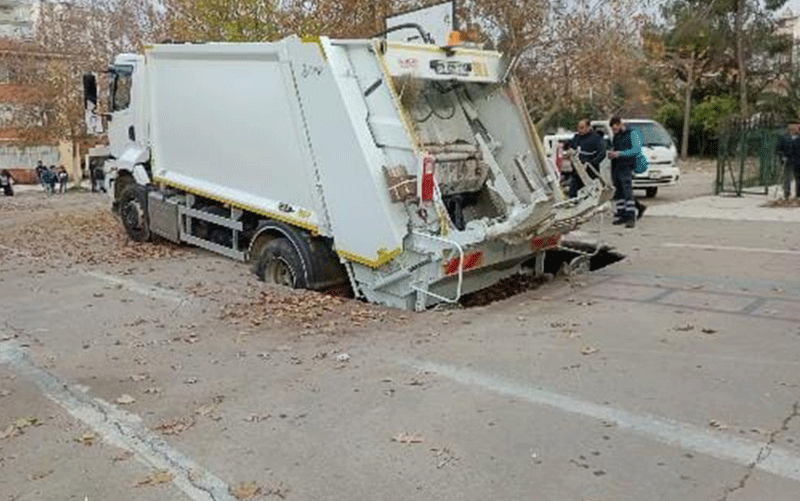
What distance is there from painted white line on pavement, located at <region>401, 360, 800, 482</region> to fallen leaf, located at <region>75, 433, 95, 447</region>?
2214mm

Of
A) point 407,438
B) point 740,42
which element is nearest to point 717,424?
point 407,438

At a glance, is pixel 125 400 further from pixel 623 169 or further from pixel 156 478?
pixel 623 169

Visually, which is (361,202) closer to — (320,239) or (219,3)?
(320,239)

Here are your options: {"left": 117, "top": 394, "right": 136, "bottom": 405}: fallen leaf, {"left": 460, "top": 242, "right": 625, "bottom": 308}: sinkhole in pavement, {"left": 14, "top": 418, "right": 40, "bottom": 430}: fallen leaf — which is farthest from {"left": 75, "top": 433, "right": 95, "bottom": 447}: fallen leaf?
{"left": 460, "top": 242, "right": 625, "bottom": 308}: sinkhole in pavement

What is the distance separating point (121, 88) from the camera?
11547mm

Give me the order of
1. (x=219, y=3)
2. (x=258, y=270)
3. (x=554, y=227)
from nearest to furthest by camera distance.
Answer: (x=554, y=227)
(x=258, y=270)
(x=219, y=3)

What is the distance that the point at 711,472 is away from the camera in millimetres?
3926

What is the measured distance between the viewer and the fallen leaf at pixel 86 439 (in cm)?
453

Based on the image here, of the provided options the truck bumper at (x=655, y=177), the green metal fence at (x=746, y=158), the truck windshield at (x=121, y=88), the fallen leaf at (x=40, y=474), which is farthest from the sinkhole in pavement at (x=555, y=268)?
the green metal fence at (x=746, y=158)

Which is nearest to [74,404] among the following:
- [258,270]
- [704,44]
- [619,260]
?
[258,270]

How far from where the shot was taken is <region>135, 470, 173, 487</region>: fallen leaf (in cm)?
398

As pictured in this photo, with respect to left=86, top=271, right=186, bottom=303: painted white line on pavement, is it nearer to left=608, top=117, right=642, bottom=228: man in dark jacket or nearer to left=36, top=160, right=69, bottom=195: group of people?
left=608, top=117, right=642, bottom=228: man in dark jacket

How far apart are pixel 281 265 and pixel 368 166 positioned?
191 centimetres

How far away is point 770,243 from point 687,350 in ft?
19.3
